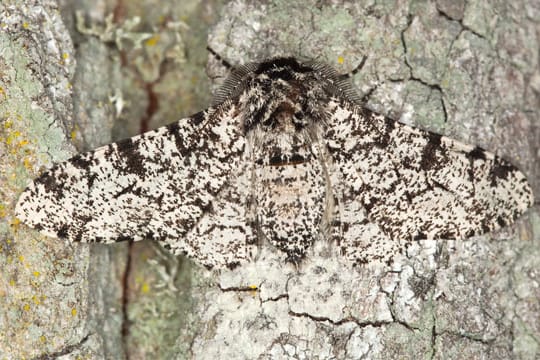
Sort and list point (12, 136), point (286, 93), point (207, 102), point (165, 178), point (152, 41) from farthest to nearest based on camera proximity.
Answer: point (152, 41) → point (207, 102) → point (165, 178) → point (286, 93) → point (12, 136)

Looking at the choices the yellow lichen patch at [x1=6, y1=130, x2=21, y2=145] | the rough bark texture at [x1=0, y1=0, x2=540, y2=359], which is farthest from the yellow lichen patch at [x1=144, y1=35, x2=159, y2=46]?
the yellow lichen patch at [x1=6, y1=130, x2=21, y2=145]

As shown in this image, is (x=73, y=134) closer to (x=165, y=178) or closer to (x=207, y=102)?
(x=165, y=178)

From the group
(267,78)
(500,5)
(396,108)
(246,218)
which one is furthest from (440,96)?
(246,218)

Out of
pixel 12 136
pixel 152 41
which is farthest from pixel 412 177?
Answer: pixel 12 136

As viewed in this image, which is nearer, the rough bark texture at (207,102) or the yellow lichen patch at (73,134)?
the rough bark texture at (207,102)

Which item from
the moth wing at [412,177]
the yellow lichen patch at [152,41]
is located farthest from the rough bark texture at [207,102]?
the moth wing at [412,177]

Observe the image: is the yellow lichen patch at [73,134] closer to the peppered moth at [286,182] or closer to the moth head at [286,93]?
the peppered moth at [286,182]
